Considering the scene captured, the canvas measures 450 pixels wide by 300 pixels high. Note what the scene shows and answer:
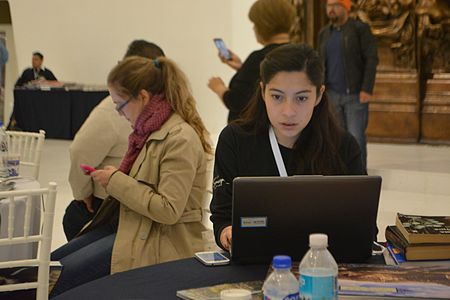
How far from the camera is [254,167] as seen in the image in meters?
2.55

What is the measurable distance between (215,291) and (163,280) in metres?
0.20

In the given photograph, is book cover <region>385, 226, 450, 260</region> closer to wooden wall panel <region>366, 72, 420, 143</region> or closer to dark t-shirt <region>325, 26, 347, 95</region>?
dark t-shirt <region>325, 26, 347, 95</region>

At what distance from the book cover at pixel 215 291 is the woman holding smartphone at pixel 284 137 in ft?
1.62

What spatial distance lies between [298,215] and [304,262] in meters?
0.35

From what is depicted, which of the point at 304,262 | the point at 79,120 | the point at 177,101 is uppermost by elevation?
the point at 177,101

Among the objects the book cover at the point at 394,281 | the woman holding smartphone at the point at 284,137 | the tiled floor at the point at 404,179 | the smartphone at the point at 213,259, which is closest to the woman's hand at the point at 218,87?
the tiled floor at the point at 404,179

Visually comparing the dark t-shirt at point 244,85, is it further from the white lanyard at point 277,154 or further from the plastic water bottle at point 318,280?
the plastic water bottle at point 318,280

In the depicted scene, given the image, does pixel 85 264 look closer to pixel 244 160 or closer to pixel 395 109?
pixel 244 160

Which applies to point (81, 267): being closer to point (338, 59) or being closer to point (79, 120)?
point (338, 59)

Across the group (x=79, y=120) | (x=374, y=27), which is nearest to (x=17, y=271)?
(x=374, y=27)

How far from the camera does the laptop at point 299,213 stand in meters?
1.97

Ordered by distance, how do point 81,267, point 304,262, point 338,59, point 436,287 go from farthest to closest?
point 338,59, point 81,267, point 436,287, point 304,262

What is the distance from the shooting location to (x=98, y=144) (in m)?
3.59

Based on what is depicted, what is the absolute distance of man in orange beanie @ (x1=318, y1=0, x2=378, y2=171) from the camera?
21.9 ft
